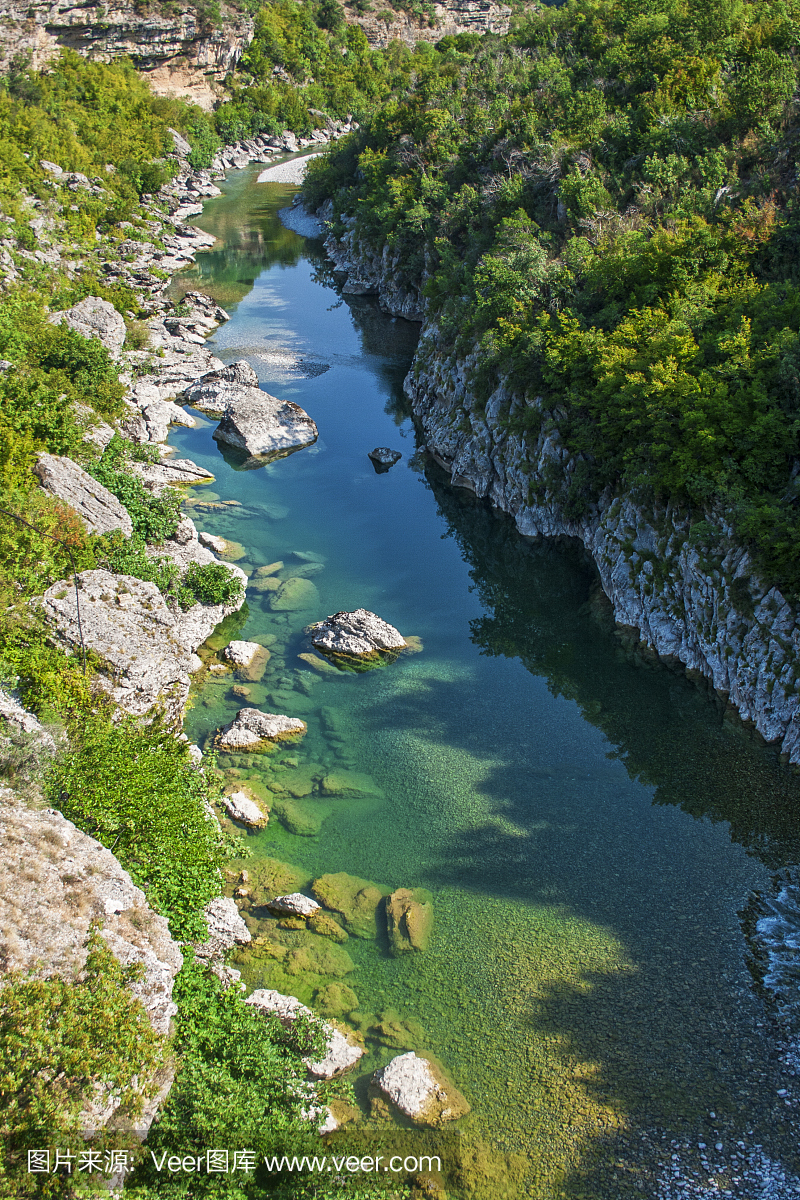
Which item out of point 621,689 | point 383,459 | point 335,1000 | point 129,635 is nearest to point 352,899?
point 335,1000

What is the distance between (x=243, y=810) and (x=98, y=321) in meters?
41.5

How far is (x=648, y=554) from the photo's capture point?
95.8 ft

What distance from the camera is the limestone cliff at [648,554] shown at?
24.1 metres

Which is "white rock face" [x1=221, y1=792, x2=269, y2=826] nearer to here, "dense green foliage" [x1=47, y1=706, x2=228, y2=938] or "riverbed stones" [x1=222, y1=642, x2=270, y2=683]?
"dense green foliage" [x1=47, y1=706, x2=228, y2=938]

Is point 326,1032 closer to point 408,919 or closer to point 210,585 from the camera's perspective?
point 408,919

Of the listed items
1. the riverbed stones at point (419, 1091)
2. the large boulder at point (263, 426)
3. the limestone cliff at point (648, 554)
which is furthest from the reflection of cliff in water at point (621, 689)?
the large boulder at point (263, 426)

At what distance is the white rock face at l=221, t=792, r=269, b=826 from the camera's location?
2198 centimetres

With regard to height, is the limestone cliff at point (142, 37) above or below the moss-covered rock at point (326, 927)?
above

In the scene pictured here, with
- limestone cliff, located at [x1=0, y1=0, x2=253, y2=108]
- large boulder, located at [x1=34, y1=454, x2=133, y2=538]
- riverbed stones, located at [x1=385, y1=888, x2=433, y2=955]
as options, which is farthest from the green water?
limestone cliff, located at [x1=0, y1=0, x2=253, y2=108]

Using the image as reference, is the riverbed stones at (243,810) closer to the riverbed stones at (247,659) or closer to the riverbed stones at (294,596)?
the riverbed stones at (247,659)

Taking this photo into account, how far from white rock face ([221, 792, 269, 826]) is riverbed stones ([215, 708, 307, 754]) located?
7.19ft

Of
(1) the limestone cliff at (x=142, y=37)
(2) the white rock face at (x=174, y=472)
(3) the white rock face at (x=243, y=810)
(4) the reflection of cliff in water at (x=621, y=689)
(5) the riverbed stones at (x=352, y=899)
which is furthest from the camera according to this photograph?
(1) the limestone cliff at (x=142, y=37)

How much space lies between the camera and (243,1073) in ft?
46.3

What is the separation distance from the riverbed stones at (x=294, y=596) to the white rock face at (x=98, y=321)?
2559 cm
